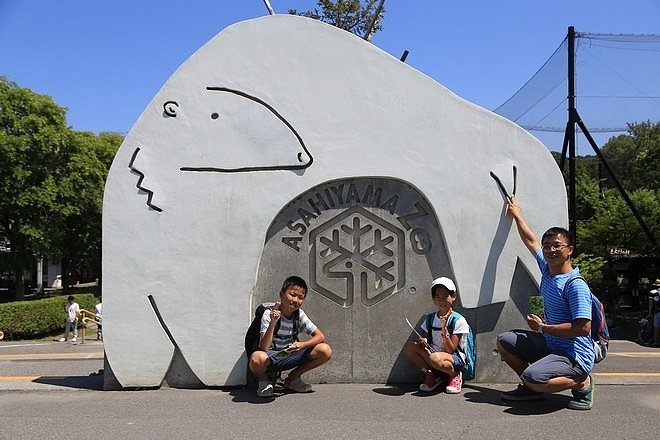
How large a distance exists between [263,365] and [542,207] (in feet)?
10.2

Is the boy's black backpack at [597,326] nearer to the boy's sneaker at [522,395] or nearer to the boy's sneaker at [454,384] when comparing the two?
the boy's sneaker at [522,395]

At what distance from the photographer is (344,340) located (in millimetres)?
5906

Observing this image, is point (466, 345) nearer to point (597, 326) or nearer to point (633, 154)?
point (597, 326)

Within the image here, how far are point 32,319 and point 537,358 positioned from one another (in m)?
16.9

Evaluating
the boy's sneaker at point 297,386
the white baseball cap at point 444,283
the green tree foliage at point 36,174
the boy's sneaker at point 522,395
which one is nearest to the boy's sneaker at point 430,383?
the boy's sneaker at point 522,395

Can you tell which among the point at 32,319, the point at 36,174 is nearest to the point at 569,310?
the point at 32,319

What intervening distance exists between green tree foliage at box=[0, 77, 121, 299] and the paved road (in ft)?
53.4

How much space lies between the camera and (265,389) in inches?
209

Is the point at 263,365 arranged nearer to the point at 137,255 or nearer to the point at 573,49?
the point at 137,255

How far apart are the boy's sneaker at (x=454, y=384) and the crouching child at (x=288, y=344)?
1155mm

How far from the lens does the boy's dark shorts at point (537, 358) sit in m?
4.82

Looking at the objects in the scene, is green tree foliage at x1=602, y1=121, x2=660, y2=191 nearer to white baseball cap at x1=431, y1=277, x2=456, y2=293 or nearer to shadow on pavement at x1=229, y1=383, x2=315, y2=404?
white baseball cap at x1=431, y1=277, x2=456, y2=293

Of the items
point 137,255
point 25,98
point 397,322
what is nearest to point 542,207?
point 397,322

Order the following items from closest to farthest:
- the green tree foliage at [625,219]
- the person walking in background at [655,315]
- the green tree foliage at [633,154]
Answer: the person walking in background at [655,315]
the green tree foliage at [625,219]
the green tree foliage at [633,154]
